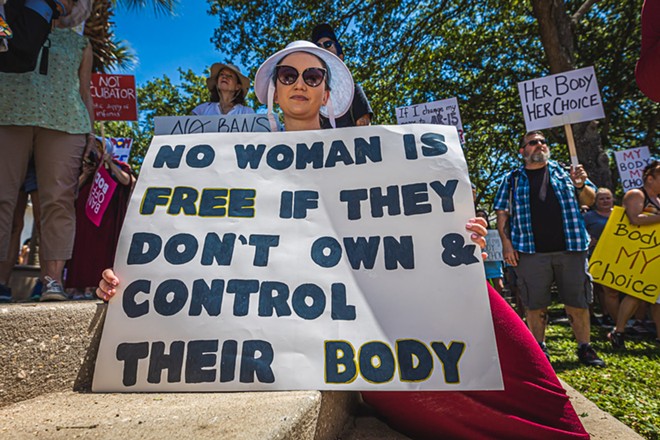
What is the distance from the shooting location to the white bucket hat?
2.06 metres

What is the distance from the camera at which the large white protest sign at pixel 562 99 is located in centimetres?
407

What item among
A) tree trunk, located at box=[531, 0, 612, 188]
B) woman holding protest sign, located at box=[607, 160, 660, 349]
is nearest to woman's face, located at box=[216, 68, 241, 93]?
woman holding protest sign, located at box=[607, 160, 660, 349]

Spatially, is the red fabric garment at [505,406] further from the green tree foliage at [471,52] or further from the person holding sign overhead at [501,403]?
the green tree foliage at [471,52]

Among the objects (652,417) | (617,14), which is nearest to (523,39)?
(617,14)

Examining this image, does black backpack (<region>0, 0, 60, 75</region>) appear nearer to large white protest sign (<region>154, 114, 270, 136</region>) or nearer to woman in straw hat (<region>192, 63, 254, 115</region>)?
large white protest sign (<region>154, 114, 270, 136</region>)

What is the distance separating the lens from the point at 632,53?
10391 mm

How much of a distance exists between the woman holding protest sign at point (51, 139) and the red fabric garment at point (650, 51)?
9.01 feet

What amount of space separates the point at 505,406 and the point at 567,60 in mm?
7327

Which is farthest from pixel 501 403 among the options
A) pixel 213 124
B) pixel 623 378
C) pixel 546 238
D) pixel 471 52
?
pixel 471 52

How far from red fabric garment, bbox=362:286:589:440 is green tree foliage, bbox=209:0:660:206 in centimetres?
814

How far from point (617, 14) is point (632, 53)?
40.8 inches

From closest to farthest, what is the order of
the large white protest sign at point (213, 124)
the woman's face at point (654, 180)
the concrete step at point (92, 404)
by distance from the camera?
the concrete step at point (92, 404), the large white protest sign at point (213, 124), the woman's face at point (654, 180)

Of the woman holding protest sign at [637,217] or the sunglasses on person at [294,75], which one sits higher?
the sunglasses on person at [294,75]

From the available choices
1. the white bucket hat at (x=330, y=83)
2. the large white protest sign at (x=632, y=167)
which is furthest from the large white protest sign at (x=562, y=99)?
the large white protest sign at (x=632, y=167)
